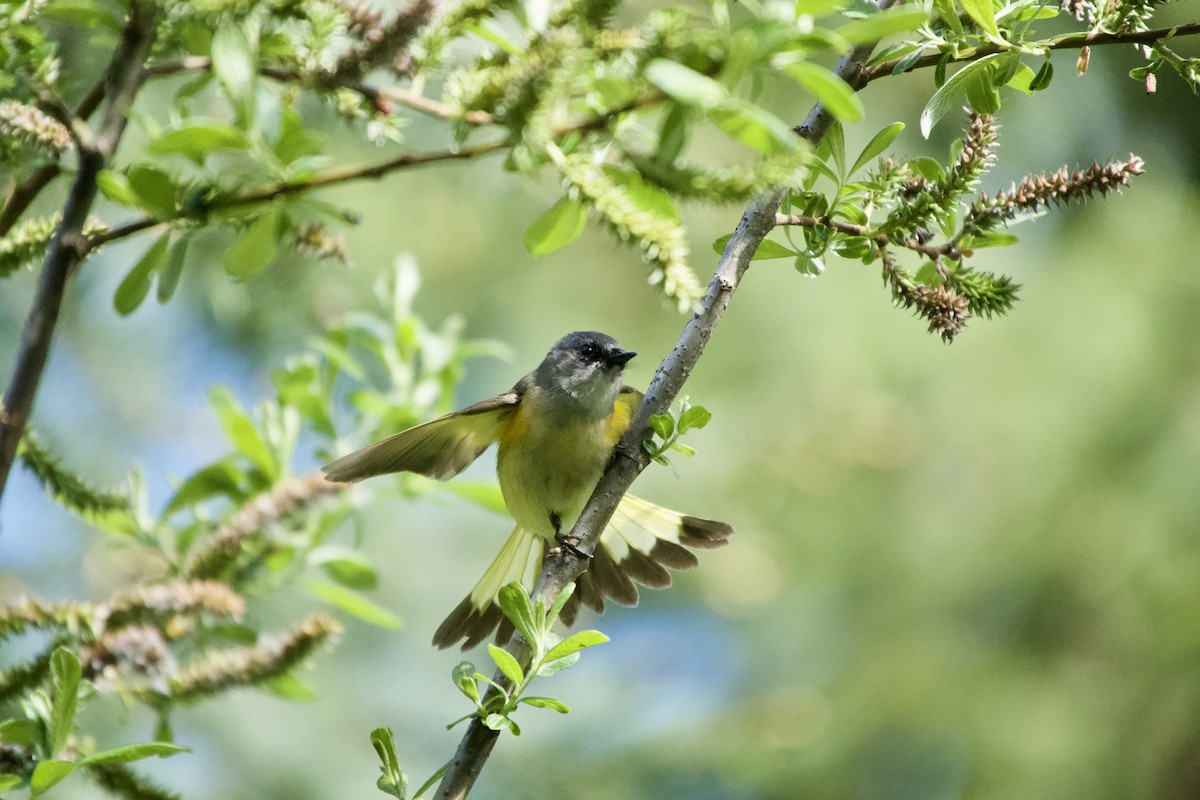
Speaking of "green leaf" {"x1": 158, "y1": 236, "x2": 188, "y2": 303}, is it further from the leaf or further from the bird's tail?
the bird's tail

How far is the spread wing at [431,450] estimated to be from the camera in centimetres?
204

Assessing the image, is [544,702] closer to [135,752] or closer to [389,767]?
[389,767]

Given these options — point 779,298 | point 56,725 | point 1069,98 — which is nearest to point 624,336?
point 779,298

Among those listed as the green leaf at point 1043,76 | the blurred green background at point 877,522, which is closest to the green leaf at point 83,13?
the green leaf at point 1043,76

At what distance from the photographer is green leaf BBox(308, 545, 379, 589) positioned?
2.13 metres

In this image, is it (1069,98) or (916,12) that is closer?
(916,12)

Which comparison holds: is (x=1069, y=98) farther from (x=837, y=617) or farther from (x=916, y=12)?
(x=916, y=12)

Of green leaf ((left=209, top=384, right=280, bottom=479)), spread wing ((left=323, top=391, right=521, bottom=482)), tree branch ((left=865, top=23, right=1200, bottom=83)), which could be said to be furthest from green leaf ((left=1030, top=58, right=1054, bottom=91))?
green leaf ((left=209, top=384, right=280, bottom=479))

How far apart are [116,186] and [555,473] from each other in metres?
1.90

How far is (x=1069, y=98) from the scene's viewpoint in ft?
16.9

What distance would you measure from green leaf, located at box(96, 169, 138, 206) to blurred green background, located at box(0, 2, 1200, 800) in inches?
115

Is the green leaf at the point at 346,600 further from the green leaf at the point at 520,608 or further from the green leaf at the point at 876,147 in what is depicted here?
the green leaf at the point at 876,147

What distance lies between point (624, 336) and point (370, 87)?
4.01 m

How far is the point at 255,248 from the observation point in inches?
46.7
